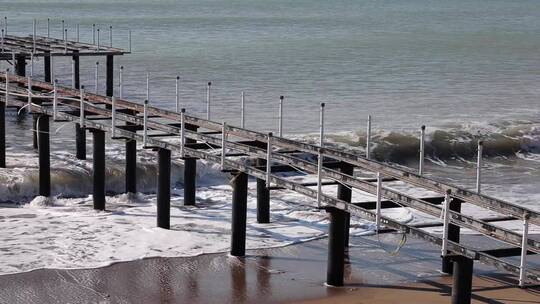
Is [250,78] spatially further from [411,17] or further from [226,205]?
[411,17]

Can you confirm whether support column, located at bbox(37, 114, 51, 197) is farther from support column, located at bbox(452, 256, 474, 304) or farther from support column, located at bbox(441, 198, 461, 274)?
support column, located at bbox(452, 256, 474, 304)

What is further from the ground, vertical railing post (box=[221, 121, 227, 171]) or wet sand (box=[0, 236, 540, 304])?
vertical railing post (box=[221, 121, 227, 171])

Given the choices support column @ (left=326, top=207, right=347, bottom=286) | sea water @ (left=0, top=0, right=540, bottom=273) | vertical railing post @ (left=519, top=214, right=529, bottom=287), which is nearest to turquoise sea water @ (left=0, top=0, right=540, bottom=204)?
sea water @ (left=0, top=0, right=540, bottom=273)

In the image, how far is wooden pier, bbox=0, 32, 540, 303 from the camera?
16.1 m

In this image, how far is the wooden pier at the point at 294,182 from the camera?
634 inches

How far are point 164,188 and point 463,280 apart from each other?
30.7 ft

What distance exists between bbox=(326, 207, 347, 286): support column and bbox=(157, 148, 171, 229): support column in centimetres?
506

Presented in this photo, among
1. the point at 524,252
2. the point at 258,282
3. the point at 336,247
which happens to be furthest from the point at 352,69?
the point at 524,252

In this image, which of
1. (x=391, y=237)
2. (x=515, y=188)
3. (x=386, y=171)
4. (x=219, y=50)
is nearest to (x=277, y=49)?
(x=219, y=50)

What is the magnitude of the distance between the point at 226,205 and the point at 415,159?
1345 centimetres

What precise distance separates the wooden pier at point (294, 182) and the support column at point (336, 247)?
2 centimetres

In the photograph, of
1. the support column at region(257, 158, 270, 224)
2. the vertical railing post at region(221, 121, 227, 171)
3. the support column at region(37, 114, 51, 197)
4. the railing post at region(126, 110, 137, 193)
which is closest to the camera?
the vertical railing post at region(221, 121, 227, 171)

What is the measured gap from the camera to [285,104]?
49969 millimetres

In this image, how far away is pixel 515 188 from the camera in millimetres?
31453
